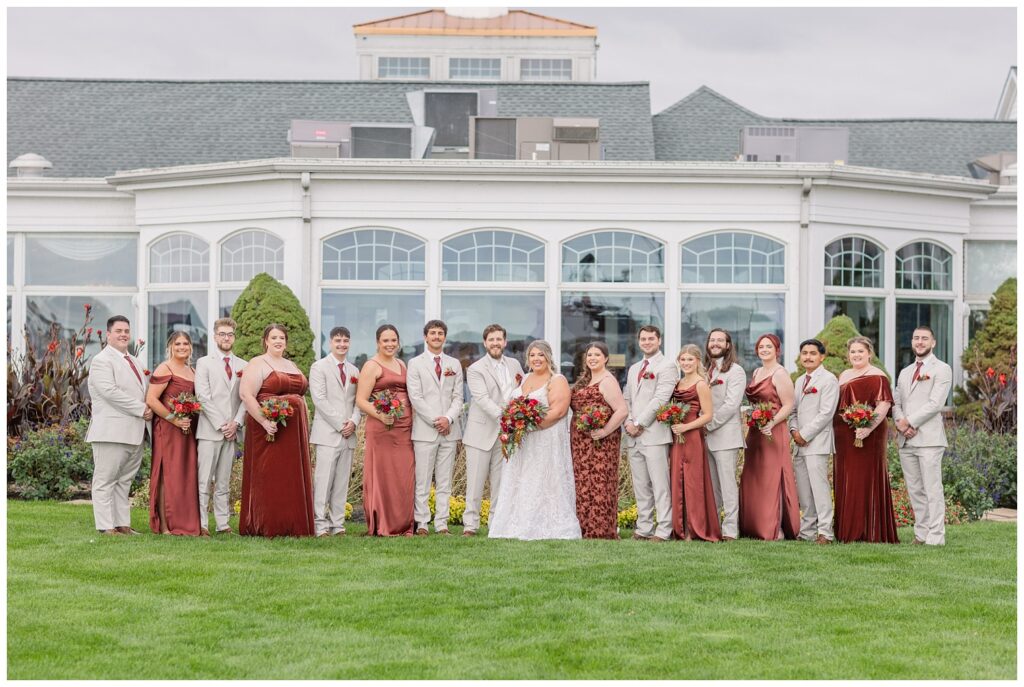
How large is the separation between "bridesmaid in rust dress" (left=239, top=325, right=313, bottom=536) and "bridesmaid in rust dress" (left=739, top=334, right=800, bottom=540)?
12.2 feet

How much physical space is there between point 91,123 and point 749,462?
50.3ft

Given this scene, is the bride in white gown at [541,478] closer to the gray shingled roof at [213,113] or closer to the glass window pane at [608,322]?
the glass window pane at [608,322]

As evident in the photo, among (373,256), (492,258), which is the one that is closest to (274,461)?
(373,256)

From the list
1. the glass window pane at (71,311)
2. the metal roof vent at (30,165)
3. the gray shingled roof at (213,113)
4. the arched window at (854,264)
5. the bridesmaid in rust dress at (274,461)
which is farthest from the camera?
the gray shingled roof at (213,113)

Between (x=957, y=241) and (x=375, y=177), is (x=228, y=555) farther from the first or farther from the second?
(x=957, y=241)

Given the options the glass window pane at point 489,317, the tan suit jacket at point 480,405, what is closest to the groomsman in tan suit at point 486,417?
the tan suit jacket at point 480,405

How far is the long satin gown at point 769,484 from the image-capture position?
10.9 metres

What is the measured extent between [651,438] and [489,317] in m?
6.52

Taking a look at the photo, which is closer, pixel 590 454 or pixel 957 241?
pixel 590 454

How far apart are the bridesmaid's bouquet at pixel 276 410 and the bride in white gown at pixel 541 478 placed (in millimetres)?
1885

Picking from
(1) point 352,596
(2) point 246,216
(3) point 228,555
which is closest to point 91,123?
(2) point 246,216

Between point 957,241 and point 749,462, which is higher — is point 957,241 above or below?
above

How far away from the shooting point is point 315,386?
11.0 m

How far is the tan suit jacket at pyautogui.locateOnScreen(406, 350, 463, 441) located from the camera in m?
11.0
